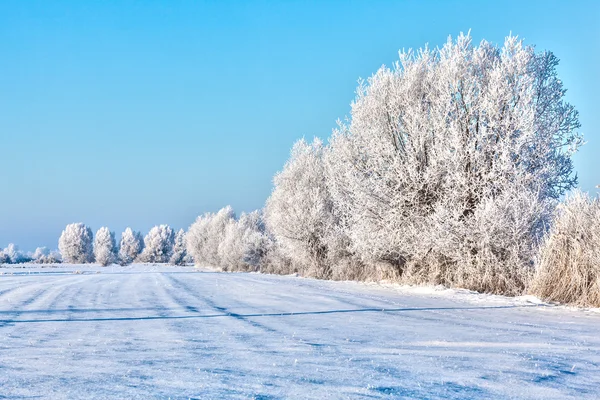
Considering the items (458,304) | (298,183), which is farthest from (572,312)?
(298,183)

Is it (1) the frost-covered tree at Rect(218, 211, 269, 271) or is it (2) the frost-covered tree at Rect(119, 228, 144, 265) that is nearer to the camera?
(1) the frost-covered tree at Rect(218, 211, 269, 271)

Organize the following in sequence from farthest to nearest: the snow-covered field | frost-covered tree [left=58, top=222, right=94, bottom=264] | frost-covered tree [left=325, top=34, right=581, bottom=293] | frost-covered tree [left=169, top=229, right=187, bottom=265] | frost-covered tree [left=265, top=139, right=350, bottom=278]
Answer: frost-covered tree [left=58, top=222, right=94, bottom=264] < frost-covered tree [left=169, top=229, right=187, bottom=265] < frost-covered tree [left=265, top=139, right=350, bottom=278] < frost-covered tree [left=325, top=34, right=581, bottom=293] < the snow-covered field

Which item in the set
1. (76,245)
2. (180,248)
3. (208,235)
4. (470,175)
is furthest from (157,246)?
(470,175)

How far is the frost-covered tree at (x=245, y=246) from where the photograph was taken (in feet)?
137

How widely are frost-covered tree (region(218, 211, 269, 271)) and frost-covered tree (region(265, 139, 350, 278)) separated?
946cm

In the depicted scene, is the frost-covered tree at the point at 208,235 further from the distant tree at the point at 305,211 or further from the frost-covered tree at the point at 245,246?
the distant tree at the point at 305,211

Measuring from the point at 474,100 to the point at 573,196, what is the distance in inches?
197

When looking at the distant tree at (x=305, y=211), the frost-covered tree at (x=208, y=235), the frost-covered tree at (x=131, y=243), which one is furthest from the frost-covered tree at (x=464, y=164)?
the frost-covered tree at (x=131, y=243)

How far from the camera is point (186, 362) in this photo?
13.7 ft

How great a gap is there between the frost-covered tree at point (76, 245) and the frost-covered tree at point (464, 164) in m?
99.0

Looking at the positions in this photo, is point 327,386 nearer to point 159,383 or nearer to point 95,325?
point 159,383

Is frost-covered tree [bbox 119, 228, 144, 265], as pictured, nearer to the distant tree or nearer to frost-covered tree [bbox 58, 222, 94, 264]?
frost-covered tree [bbox 58, 222, 94, 264]

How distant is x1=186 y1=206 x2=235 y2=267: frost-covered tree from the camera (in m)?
63.4

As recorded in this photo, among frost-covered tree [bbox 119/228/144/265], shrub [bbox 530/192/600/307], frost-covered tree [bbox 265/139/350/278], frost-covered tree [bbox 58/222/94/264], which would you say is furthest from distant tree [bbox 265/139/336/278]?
frost-covered tree [bbox 119/228/144/265]
